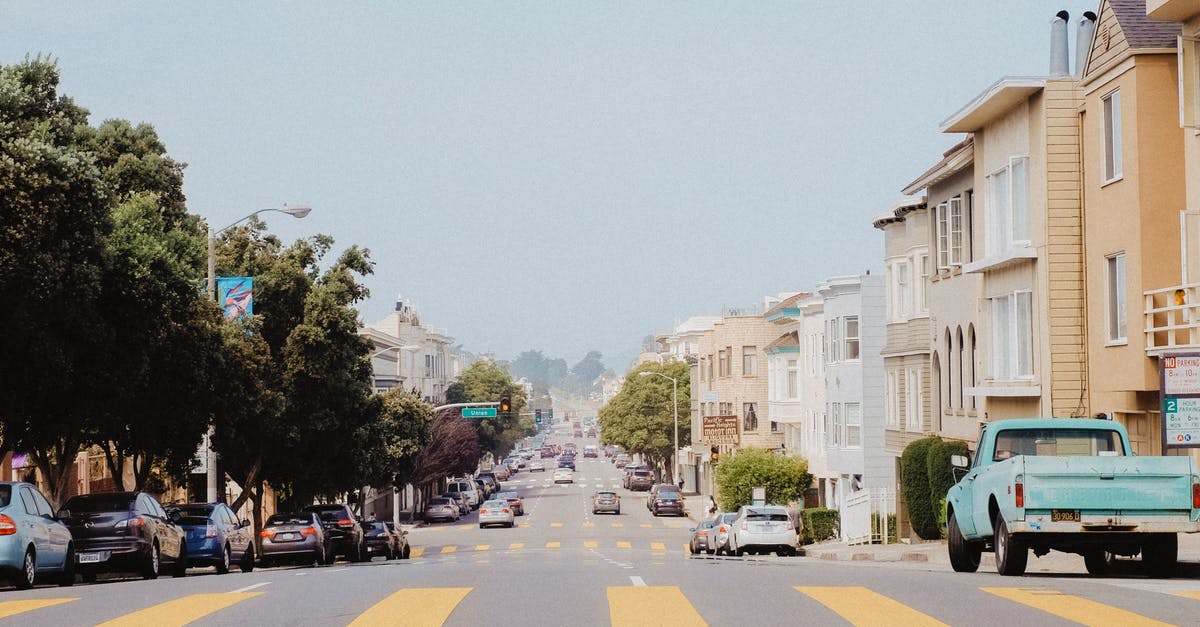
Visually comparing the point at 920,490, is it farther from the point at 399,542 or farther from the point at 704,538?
the point at 399,542

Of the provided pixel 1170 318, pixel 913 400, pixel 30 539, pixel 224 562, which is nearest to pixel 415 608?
pixel 30 539

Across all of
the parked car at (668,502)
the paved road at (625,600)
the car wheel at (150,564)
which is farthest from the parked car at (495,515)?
the paved road at (625,600)

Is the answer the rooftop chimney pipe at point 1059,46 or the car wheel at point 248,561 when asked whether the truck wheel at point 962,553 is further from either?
the rooftop chimney pipe at point 1059,46

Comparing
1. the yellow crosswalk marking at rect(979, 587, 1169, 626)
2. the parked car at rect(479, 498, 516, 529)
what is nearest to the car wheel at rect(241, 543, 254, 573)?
the yellow crosswalk marking at rect(979, 587, 1169, 626)

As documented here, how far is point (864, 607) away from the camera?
488 inches

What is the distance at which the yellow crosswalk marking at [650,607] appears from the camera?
11531 millimetres

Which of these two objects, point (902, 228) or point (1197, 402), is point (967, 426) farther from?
point (1197, 402)

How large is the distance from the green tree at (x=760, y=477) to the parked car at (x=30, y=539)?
4445 cm

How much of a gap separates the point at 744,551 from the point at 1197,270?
1821 cm

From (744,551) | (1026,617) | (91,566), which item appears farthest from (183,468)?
(1026,617)

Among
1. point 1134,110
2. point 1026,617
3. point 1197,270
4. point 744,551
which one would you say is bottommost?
point 744,551

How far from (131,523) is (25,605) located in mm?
10766

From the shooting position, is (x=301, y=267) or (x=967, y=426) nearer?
(x=967, y=426)

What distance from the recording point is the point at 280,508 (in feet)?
181
